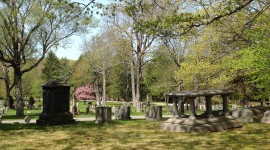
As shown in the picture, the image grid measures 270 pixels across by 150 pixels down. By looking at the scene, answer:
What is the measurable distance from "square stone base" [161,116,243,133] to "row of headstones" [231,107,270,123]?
2140 millimetres

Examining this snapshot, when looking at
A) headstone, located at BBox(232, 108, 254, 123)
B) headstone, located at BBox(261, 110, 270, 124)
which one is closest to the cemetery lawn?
headstone, located at BBox(261, 110, 270, 124)

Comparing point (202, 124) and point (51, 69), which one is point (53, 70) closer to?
point (51, 69)

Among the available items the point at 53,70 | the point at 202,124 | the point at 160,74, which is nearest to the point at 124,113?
the point at 202,124

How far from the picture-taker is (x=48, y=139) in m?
10.5

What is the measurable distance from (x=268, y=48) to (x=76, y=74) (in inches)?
2519

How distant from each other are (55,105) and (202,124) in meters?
7.99

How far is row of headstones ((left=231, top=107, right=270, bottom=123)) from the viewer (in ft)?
46.8

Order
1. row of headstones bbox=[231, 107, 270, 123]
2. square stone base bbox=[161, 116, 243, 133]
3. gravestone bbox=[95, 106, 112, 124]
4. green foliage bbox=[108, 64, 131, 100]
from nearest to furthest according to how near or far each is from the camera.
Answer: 1. square stone base bbox=[161, 116, 243, 133]
2. row of headstones bbox=[231, 107, 270, 123]
3. gravestone bbox=[95, 106, 112, 124]
4. green foliage bbox=[108, 64, 131, 100]

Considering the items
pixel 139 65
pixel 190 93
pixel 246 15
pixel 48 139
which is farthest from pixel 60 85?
pixel 139 65

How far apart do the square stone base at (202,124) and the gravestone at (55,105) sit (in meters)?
5.81

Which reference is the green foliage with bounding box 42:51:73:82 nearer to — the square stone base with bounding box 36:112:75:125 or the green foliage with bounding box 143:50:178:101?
the green foliage with bounding box 143:50:178:101

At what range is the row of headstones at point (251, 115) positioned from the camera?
46.8 ft

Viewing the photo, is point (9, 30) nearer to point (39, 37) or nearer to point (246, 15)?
point (39, 37)

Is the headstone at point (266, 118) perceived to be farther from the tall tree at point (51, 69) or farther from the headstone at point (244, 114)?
the tall tree at point (51, 69)
